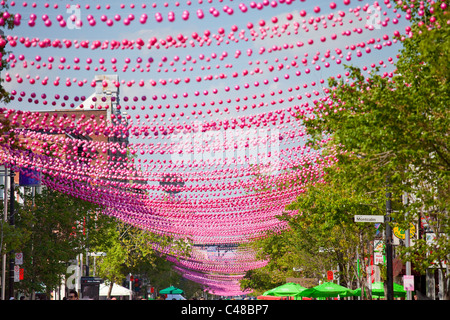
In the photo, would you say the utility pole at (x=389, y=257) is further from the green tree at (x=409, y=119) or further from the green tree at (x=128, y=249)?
the green tree at (x=128, y=249)

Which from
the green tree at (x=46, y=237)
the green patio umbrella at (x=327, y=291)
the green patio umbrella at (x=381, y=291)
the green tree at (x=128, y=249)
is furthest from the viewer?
the green tree at (x=128, y=249)

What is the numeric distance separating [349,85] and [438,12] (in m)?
4.93

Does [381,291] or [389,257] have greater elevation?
[389,257]

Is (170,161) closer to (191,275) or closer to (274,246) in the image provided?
(274,246)

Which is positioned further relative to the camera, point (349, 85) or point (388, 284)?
point (388, 284)

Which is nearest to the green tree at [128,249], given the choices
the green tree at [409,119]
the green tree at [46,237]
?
the green tree at [46,237]

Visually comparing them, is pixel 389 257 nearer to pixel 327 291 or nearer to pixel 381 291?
pixel 327 291

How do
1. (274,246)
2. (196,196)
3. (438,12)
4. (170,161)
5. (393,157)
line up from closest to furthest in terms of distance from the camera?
(438,12), (393,157), (170,161), (196,196), (274,246)

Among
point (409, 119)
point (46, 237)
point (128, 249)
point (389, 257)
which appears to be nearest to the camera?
point (409, 119)

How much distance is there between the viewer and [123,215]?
41.1m

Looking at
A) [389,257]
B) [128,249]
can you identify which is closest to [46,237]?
[128,249]

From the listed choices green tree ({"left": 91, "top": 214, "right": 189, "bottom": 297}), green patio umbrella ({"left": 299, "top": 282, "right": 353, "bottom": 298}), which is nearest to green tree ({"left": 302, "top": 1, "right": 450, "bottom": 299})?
green patio umbrella ({"left": 299, "top": 282, "right": 353, "bottom": 298})

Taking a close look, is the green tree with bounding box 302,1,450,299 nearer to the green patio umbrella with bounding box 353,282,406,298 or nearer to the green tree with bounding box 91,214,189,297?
the green patio umbrella with bounding box 353,282,406,298
